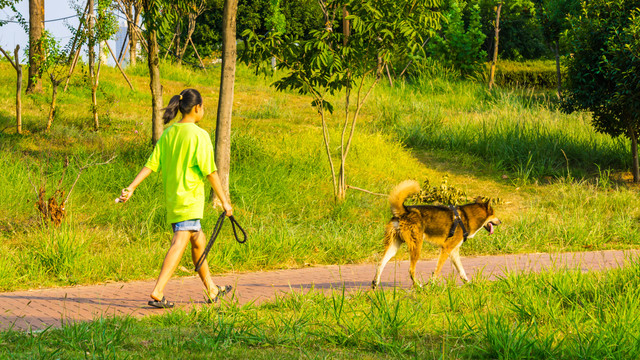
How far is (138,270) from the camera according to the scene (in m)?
7.81

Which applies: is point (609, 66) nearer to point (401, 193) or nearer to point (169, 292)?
point (401, 193)

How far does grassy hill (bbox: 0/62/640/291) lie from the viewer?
858 centimetres

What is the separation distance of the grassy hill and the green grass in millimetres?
2665

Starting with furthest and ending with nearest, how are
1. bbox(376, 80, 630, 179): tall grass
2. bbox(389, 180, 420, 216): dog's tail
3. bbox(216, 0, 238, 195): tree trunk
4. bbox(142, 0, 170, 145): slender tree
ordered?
bbox(376, 80, 630, 179): tall grass
bbox(216, 0, 238, 195): tree trunk
bbox(142, 0, 170, 145): slender tree
bbox(389, 180, 420, 216): dog's tail

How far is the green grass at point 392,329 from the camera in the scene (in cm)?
454

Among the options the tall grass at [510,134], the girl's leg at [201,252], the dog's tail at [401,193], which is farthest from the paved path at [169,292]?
the tall grass at [510,134]

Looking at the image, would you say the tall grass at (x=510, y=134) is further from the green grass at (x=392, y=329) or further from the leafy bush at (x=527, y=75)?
the leafy bush at (x=527, y=75)

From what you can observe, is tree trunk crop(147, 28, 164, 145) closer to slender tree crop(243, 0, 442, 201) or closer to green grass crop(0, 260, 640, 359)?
slender tree crop(243, 0, 442, 201)

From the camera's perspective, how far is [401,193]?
6.71 m

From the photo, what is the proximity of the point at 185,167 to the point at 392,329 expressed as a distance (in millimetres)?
2344

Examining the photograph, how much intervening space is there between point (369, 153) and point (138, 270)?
891 centimetres

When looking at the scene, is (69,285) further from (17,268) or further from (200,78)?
(200,78)

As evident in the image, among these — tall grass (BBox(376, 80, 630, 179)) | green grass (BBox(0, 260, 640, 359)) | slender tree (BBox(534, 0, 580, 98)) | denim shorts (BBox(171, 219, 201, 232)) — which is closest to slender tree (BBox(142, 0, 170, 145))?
denim shorts (BBox(171, 219, 201, 232))

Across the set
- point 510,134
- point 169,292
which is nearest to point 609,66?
point 510,134
